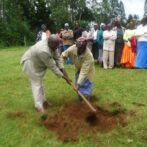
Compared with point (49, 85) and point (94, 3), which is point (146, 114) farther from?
point (94, 3)

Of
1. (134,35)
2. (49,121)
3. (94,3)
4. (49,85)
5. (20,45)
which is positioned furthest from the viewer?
(94,3)

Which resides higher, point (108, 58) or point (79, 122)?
point (79, 122)

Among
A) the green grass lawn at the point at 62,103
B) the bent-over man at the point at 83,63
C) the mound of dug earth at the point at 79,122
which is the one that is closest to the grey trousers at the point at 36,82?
the green grass lawn at the point at 62,103

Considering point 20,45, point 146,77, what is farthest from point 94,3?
point 146,77

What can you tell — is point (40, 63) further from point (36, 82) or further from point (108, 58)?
point (108, 58)

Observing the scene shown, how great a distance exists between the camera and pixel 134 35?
15.1 metres

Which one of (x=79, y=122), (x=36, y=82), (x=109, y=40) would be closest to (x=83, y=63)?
(x=36, y=82)

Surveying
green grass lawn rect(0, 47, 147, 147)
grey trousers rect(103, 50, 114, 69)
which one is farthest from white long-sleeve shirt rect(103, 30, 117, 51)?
green grass lawn rect(0, 47, 147, 147)

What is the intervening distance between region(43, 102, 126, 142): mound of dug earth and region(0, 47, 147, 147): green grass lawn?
6.5 inches

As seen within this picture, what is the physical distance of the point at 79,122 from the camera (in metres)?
8.34

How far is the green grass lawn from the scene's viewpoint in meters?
7.55

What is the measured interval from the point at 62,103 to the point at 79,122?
5.68ft

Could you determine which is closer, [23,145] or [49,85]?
[23,145]

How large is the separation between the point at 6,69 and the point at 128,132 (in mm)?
9536
